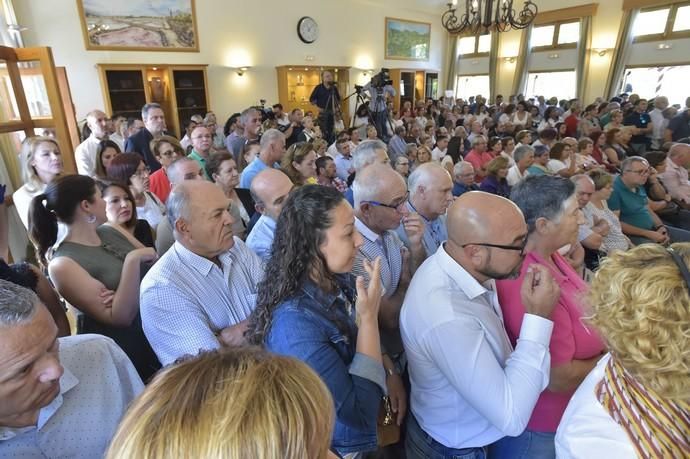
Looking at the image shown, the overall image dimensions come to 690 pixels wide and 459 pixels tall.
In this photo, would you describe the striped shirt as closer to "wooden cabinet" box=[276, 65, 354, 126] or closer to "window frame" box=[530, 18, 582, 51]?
"wooden cabinet" box=[276, 65, 354, 126]

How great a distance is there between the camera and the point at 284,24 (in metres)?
10.6

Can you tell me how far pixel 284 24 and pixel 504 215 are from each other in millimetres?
11171

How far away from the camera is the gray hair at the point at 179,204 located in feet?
4.78

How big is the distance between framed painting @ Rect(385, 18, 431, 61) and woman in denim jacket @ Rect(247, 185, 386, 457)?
1321cm

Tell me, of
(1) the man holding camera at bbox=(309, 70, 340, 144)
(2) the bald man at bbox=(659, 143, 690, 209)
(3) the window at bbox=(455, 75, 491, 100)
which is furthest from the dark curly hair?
(3) the window at bbox=(455, 75, 491, 100)

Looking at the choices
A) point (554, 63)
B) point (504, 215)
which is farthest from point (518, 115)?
point (504, 215)

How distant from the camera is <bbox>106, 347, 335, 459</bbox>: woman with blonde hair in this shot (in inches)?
18.9

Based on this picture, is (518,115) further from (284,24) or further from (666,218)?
(284,24)

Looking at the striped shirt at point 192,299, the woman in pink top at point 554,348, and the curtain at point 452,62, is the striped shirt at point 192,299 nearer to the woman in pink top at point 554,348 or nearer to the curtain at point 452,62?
the woman in pink top at point 554,348

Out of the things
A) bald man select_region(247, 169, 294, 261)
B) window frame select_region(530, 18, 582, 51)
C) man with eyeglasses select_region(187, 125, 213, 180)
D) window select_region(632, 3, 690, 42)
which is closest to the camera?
bald man select_region(247, 169, 294, 261)

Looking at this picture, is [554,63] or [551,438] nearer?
[551,438]

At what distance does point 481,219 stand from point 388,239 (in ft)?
2.42

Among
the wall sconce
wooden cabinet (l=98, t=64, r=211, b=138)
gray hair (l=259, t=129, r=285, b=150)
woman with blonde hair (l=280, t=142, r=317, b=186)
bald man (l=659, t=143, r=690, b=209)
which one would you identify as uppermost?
the wall sconce

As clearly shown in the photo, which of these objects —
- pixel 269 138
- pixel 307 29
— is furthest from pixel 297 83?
pixel 269 138
